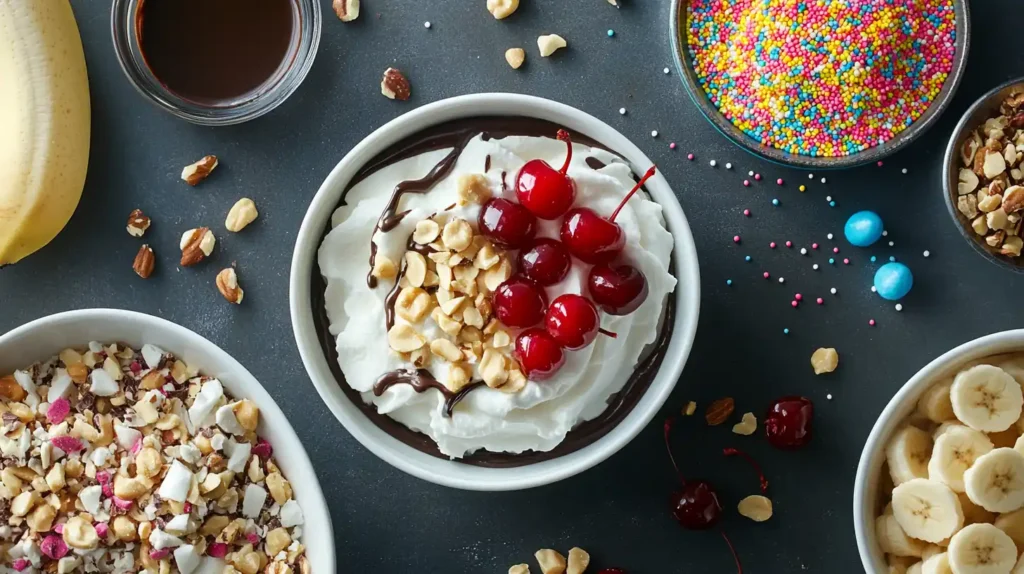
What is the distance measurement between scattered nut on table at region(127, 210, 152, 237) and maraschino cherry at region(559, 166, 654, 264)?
0.75 meters

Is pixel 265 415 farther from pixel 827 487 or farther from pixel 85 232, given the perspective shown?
pixel 827 487

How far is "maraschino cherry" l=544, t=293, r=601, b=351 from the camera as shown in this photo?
121 centimetres

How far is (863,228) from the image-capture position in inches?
61.1

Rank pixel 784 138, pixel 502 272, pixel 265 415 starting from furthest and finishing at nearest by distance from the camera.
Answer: pixel 784 138 < pixel 265 415 < pixel 502 272

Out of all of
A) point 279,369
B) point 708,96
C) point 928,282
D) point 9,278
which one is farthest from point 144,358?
point 928,282

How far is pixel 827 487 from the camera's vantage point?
5.21ft

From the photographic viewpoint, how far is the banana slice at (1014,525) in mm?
1415

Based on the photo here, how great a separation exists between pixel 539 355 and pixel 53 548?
2.53 ft

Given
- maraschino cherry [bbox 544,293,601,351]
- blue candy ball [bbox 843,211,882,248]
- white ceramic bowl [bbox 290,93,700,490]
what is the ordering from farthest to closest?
blue candy ball [bbox 843,211,882,248], white ceramic bowl [bbox 290,93,700,490], maraschino cherry [bbox 544,293,601,351]

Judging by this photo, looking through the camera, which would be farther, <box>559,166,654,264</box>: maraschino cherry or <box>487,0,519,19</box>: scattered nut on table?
<box>487,0,519,19</box>: scattered nut on table

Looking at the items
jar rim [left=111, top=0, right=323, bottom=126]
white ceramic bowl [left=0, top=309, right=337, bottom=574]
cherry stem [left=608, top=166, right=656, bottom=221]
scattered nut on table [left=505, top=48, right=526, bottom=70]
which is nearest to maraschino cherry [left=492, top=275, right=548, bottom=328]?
cherry stem [left=608, top=166, right=656, bottom=221]

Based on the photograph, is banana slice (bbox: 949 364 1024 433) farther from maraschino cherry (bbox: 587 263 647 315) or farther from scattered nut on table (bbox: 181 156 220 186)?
scattered nut on table (bbox: 181 156 220 186)

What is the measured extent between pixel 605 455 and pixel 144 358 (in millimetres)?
726

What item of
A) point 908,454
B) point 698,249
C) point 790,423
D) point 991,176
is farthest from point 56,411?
point 991,176
